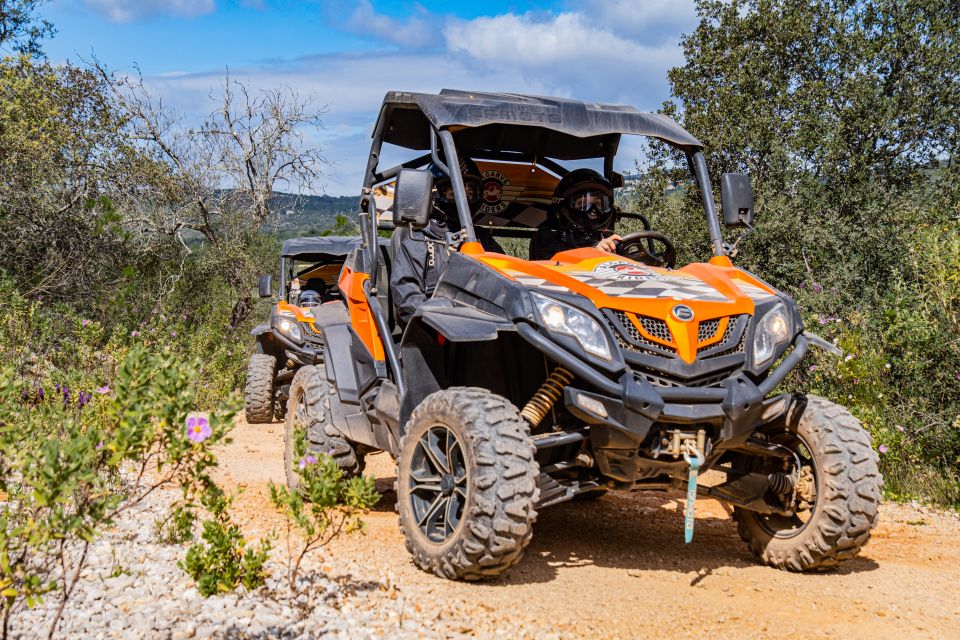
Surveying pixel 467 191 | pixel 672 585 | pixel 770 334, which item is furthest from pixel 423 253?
pixel 672 585

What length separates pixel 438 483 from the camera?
4.74 m

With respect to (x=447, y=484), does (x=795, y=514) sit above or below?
below

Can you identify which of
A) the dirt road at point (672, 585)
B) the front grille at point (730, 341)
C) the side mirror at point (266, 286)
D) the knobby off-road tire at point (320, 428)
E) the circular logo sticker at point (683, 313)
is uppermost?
the circular logo sticker at point (683, 313)

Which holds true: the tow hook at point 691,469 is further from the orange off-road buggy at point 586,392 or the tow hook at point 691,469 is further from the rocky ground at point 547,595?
the rocky ground at point 547,595

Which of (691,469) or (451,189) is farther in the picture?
(451,189)

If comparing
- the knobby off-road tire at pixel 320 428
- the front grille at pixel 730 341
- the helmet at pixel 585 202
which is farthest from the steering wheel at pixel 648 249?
the knobby off-road tire at pixel 320 428

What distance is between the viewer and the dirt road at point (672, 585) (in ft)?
13.1

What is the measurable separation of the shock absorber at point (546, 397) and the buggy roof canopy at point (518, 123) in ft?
5.50

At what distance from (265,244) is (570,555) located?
1488 cm

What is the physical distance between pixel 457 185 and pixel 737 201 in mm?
1738

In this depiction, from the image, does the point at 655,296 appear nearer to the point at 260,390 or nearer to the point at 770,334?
the point at 770,334

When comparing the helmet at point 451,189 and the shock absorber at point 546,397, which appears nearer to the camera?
the shock absorber at point 546,397

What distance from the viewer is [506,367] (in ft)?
17.3

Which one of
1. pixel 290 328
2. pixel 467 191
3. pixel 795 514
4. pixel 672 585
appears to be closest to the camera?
pixel 672 585
